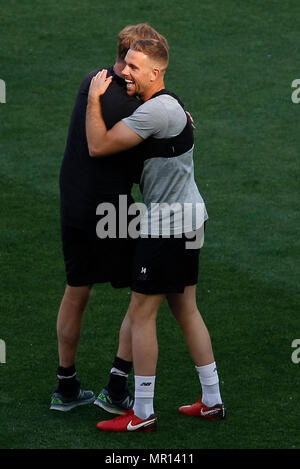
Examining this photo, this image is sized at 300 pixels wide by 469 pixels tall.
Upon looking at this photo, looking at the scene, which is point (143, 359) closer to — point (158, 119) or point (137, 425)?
point (137, 425)

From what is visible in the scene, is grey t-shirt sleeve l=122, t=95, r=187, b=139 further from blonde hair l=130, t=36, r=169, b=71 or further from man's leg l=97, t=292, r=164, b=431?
man's leg l=97, t=292, r=164, b=431

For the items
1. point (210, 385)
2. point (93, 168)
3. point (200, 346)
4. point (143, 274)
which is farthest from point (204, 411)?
point (93, 168)

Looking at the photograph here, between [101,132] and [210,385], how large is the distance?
4.51ft

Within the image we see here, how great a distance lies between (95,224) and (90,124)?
1.61 ft

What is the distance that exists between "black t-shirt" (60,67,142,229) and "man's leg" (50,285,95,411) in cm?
42

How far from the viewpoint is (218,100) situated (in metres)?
10.6

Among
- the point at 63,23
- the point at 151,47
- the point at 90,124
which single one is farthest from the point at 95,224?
the point at 63,23

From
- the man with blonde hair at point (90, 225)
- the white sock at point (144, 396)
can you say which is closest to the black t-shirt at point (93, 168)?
the man with blonde hair at point (90, 225)

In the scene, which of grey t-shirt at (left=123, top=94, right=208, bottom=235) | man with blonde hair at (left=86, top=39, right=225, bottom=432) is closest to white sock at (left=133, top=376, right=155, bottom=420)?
man with blonde hair at (left=86, top=39, right=225, bottom=432)

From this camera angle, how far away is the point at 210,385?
17.5ft

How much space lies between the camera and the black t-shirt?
5043mm

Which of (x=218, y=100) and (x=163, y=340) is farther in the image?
(x=218, y=100)

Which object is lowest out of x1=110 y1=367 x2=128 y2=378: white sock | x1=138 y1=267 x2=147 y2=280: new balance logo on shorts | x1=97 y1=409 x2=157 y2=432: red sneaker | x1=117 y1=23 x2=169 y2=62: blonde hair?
x1=97 y1=409 x2=157 y2=432: red sneaker

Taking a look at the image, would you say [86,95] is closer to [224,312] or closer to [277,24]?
[224,312]
